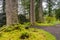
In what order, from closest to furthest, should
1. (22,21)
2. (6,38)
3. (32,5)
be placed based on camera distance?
1. (6,38)
2. (32,5)
3. (22,21)

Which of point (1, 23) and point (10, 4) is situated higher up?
point (10, 4)

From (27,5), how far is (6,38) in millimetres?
23893

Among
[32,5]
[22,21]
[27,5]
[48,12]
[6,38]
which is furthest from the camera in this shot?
[48,12]

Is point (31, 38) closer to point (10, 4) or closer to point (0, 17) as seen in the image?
point (10, 4)

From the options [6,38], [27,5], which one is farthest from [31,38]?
[27,5]

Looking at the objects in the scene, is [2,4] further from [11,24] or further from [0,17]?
[11,24]

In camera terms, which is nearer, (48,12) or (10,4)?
(10,4)

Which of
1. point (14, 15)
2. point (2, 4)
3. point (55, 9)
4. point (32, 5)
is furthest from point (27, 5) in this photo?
point (14, 15)

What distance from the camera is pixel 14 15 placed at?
11672mm

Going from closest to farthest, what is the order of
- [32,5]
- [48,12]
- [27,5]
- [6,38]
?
[6,38] < [32,5] < [27,5] < [48,12]

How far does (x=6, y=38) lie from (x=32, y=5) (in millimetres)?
13394

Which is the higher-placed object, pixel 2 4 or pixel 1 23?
pixel 2 4

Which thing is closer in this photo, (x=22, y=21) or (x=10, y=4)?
(x=10, y=4)

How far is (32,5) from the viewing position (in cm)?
2169
